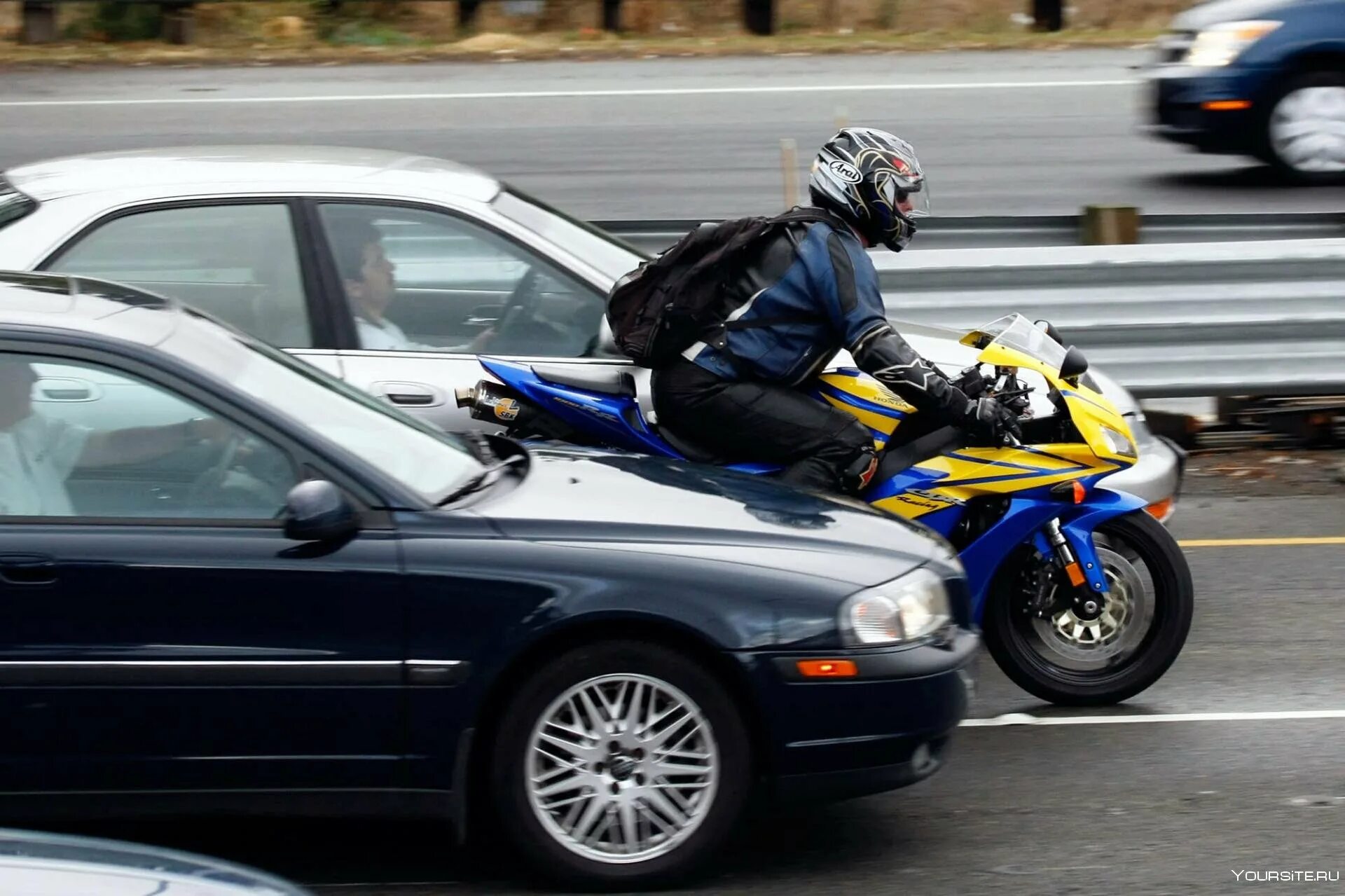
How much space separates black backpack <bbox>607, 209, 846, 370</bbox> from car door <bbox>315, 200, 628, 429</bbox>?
0.46 metres

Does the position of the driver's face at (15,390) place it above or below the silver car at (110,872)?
above

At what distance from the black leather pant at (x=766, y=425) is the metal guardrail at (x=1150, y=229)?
3.78 meters

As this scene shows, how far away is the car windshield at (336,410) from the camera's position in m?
4.68

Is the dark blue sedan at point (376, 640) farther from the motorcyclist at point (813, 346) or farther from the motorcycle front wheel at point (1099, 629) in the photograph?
the motorcycle front wheel at point (1099, 629)

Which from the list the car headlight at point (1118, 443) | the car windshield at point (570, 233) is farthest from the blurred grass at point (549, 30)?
the car headlight at point (1118, 443)

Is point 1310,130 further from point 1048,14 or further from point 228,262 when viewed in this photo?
point 228,262

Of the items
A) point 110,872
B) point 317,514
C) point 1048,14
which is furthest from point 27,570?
point 1048,14

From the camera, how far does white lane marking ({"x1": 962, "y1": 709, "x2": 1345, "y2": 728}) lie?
19.8 feet

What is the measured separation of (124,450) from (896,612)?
6.22 feet

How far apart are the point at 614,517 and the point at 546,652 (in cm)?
38

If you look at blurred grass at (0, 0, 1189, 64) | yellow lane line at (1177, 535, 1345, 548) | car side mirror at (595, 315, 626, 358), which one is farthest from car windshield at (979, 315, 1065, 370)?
blurred grass at (0, 0, 1189, 64)

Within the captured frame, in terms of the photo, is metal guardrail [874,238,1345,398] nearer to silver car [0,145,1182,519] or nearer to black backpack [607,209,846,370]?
silver car [0,145,1182,519]

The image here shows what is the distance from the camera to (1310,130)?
1387 cm

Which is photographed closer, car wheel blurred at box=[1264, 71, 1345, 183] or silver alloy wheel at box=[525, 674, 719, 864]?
silver alloy wheel at box=[525, 674, 719, 864]
